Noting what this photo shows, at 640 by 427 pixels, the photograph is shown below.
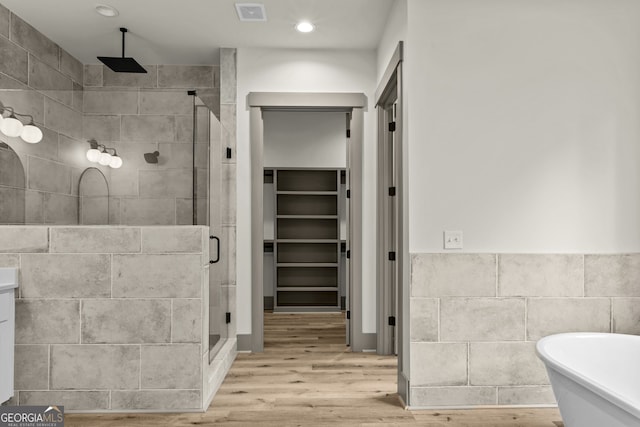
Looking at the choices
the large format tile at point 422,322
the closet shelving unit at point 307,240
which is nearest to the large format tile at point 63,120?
the large format tile at point 422,322

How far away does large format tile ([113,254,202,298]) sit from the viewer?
2.65 m

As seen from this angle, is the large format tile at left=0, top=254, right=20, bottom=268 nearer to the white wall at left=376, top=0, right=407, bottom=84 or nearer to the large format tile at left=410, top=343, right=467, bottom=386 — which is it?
the large format tile at left=410, top=343, right=467, bottom=386

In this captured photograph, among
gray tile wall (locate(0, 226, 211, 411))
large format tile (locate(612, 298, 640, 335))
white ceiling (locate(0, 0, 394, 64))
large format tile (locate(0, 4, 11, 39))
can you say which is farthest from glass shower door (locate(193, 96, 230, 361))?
large format tile (locate(612, 298, 640, 335))

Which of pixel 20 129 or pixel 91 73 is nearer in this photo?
pixel 20 129

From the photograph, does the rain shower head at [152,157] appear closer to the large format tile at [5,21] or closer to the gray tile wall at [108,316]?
the gray tile wall at [108,316]

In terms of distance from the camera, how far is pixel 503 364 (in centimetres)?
276

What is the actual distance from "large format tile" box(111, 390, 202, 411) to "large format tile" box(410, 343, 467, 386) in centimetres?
131

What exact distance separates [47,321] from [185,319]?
0.79 metres

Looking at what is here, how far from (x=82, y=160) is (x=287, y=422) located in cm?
193

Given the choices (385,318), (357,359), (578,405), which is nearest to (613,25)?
(578,405)

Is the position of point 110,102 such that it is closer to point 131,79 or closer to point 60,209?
point 60,209

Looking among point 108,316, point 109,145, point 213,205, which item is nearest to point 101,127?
point 109,145

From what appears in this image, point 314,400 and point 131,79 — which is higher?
point 131,79

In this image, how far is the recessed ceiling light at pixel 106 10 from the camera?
3309mm
